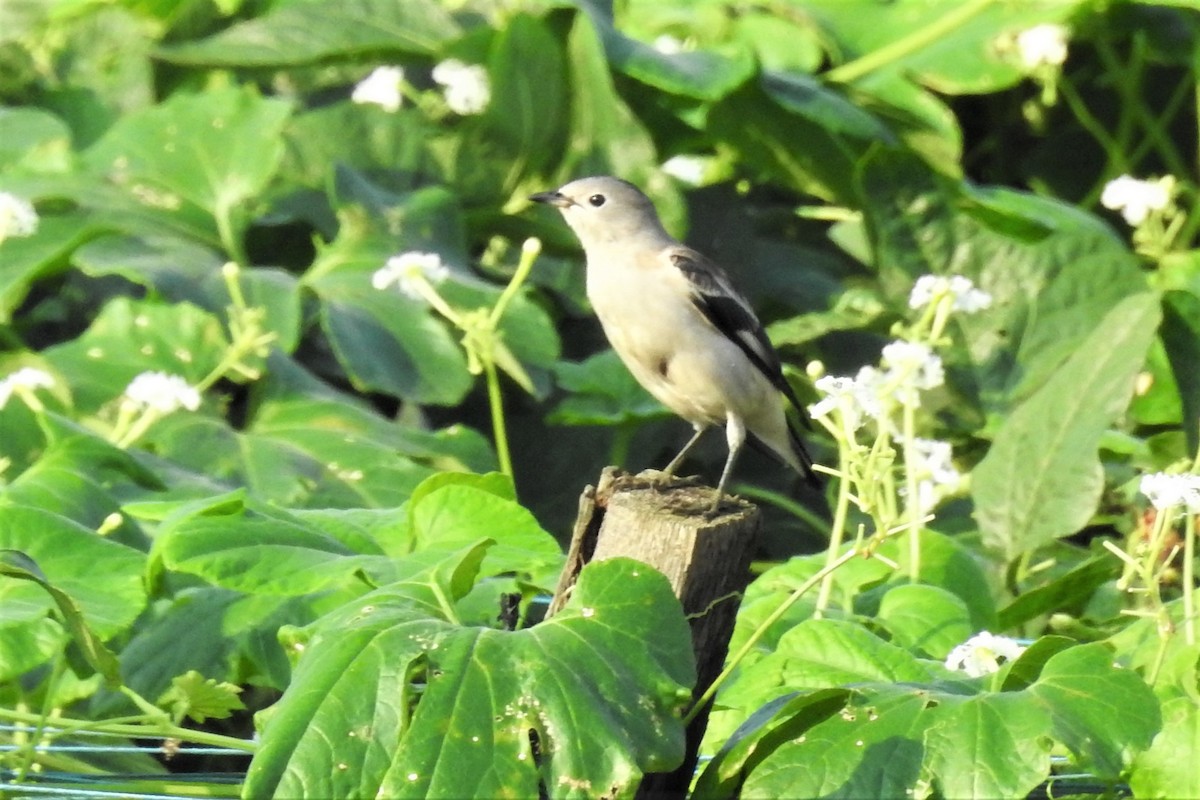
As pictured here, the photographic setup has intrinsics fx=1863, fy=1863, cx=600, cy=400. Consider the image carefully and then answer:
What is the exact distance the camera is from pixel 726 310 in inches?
177

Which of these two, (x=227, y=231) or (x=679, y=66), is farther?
(x=679, y=66)

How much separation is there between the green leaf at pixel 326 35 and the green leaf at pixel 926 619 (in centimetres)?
330

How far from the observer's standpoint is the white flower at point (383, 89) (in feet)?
20.1

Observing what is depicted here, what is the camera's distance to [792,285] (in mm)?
6375

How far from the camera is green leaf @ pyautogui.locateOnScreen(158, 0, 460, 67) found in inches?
236

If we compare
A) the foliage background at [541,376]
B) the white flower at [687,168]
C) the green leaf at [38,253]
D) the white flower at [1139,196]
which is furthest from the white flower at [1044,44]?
the green leaf at [38,253]

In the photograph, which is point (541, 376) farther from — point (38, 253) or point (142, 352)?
point (38, 253)

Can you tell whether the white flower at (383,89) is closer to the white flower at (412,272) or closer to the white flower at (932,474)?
the white flower at (412,272)

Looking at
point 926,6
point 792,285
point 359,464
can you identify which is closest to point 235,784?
point 359,464

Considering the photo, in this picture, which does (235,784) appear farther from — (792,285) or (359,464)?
(792,285)

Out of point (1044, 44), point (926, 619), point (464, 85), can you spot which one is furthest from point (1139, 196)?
point (926, 619)

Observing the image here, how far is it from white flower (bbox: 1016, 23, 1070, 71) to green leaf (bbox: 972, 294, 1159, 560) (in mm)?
A: 2119

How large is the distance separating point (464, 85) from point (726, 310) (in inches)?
78.0

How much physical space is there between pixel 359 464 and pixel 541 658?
2541 mm
